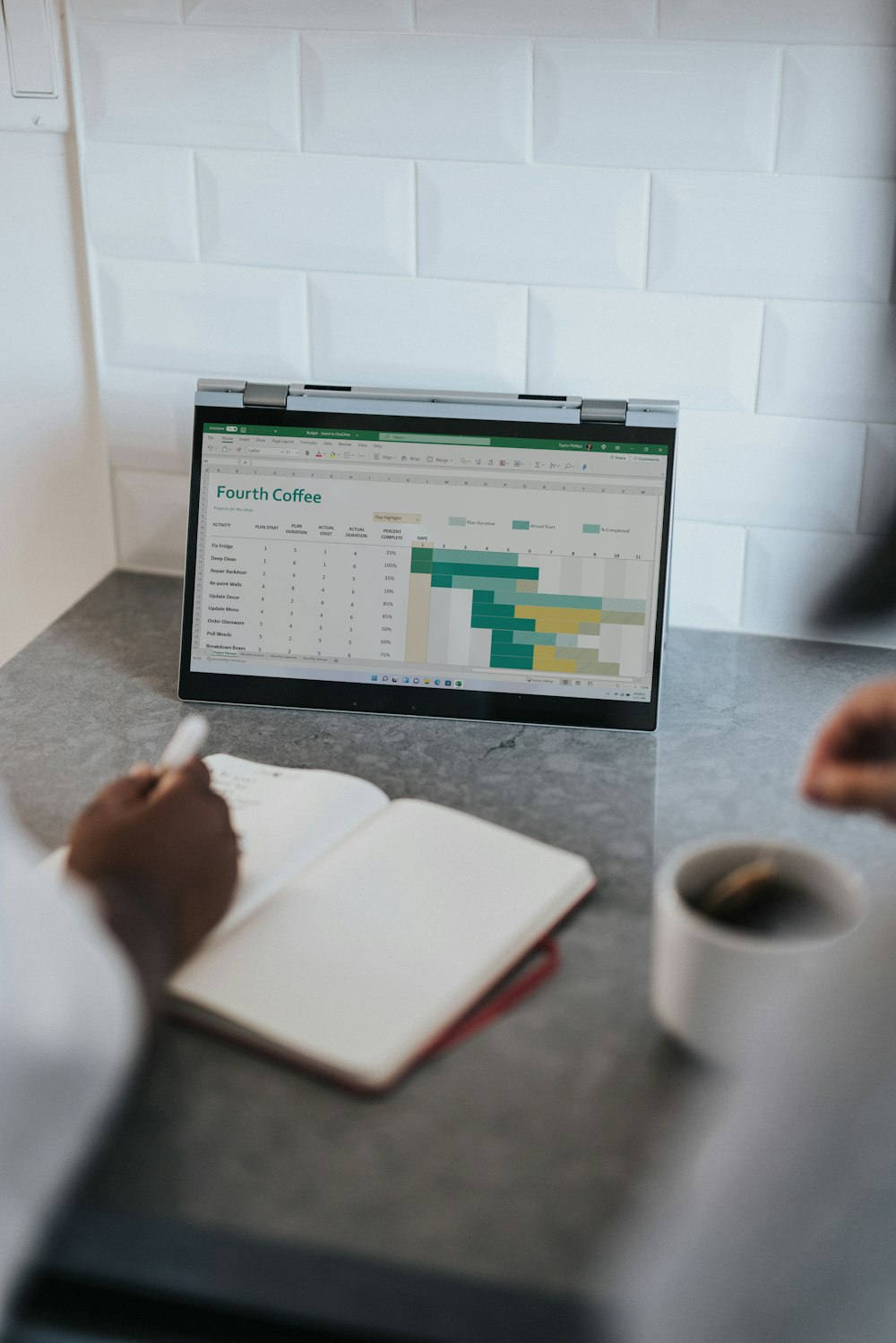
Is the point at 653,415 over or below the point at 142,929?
over

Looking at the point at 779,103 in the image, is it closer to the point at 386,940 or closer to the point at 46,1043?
the point at 386,940

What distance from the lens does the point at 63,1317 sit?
1.87 ft

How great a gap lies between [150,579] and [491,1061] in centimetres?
77

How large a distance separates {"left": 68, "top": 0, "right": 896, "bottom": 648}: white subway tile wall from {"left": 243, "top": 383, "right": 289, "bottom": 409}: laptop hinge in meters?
0.17

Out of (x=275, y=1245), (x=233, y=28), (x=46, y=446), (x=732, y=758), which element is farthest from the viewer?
(x=46, y=446)

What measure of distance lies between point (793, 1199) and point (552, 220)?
0.82 metres

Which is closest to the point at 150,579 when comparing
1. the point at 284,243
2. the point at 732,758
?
the point at 284,243

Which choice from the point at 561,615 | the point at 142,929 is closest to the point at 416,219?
the point at 561,615

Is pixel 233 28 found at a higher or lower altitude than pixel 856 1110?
higher

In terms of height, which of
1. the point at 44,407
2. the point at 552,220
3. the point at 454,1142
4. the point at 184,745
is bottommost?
the point at 454,1142

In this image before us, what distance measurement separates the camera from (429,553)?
0.98 metres

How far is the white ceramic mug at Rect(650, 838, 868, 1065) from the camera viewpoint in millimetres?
592

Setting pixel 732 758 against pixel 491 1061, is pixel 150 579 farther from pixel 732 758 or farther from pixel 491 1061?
pixel 491 1061

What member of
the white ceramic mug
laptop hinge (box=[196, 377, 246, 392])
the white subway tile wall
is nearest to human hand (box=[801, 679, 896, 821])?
the white ceramic mug
